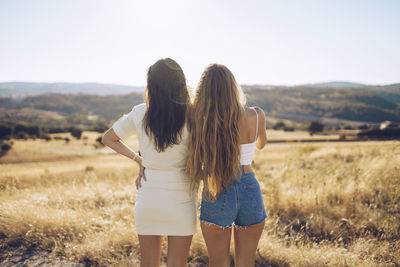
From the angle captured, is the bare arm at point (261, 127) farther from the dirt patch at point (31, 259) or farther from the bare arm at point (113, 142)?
the dirt patch at point (31, 259)

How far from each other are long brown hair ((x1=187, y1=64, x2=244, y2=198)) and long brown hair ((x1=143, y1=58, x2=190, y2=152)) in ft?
0.37

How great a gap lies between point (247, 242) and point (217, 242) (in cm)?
26

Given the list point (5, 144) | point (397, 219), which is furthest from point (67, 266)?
point (5, 144)

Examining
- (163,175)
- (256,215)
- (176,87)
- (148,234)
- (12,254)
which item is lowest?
(12,254)

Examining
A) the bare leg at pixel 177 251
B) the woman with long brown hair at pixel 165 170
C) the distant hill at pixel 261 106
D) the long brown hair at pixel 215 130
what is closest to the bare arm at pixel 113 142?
the woman with long brown hair at pixel 165 170

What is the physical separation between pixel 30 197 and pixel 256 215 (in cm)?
449

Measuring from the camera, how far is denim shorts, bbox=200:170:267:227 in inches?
84.3

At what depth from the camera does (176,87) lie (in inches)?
84.0

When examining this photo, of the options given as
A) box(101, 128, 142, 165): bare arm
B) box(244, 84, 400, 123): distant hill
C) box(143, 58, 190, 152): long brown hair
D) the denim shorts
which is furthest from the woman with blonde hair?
box(244, 84, 400, 123): distant hill

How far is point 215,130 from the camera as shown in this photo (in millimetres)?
2059

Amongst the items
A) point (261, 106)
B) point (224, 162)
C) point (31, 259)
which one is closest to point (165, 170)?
point (224, 162)

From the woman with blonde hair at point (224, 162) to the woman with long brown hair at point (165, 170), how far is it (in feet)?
0.32

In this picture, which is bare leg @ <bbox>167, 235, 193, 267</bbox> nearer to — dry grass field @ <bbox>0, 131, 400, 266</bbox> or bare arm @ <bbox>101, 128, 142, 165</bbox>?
bare arm @ <bbox>101, 128, 142, 165</bbox>

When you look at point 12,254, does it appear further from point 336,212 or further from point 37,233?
point 336,212
